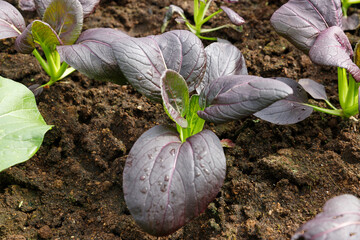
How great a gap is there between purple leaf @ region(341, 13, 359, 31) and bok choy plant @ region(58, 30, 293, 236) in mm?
933

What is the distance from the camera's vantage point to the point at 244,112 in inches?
43.9

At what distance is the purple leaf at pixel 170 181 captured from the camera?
102cm

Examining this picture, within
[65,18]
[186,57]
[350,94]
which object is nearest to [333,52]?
[350,94]

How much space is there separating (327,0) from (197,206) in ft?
3.75

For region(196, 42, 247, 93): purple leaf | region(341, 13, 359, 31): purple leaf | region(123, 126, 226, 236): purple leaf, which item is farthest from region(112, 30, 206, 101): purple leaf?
region(341, 13, 359, 31): purple leaf

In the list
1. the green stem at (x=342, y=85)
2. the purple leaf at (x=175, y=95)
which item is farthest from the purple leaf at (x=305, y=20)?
the purple leaf at (x=175, y=95)

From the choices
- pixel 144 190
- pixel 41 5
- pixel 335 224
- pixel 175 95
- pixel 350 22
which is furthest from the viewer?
pixel 350 22

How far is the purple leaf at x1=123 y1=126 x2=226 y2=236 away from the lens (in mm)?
1020

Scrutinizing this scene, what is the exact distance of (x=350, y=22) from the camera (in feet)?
6.64

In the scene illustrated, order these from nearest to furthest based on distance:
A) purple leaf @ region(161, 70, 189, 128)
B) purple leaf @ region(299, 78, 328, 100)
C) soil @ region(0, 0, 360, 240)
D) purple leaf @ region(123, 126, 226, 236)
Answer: purple leaf @ region(123, 126, 226, 236), purple leaf @ region(161, 70, 189, 128), soil @ region(0, 0, 360, 240), purple leaf @ region(299, 78, 328, 100)

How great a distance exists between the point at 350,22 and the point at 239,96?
130 cm

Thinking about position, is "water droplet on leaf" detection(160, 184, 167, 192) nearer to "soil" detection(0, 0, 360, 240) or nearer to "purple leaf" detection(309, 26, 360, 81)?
"soil" detection(0, 0, 360, 240)

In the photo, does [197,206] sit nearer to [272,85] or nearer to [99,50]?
[272,85]

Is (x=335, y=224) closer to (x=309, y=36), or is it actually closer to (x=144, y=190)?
(x=144, y=190)
